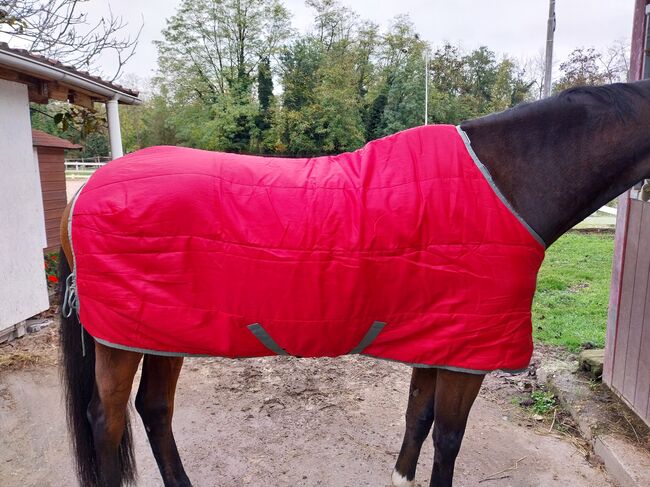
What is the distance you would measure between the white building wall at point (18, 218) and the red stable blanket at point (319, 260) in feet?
10.2

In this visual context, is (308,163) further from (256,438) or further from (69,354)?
(256,438)

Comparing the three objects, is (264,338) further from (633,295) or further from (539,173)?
(633,295)

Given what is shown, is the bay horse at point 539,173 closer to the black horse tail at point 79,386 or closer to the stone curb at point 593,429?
the black horse tail at point 79,386

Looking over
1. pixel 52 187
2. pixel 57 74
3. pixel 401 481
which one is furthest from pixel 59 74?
pixel 401 481

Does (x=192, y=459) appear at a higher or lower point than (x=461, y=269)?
lower

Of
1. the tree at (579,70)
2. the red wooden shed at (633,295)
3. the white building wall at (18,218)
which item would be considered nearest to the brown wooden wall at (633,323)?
the red wooden shed at (633,295)

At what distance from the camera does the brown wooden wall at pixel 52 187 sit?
22.0 ft

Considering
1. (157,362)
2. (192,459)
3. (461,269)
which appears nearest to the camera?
(461,269)

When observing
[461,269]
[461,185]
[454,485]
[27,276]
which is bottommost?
[454,485]

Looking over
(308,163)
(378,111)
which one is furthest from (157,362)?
(378,111)

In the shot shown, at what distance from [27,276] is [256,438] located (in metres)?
3.01

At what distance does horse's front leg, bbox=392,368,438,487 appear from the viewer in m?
1.99

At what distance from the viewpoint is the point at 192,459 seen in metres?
2.45

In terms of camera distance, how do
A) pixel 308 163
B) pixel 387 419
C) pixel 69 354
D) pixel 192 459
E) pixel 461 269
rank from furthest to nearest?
pixel 387 419, pixel 192 459, pixel 69 354, pixel 308 163, pixel 461 269
